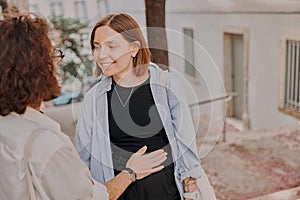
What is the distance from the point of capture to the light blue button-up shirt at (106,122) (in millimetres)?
1176

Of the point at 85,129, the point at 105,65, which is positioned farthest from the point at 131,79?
the point at 85,129

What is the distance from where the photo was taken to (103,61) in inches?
46.9

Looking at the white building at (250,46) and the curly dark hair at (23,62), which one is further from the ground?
the curly dark hair at (23,62)

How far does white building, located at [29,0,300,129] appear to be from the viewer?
3.70m

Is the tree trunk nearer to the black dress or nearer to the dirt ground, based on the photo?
the black dress

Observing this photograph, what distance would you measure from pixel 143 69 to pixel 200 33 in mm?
3442

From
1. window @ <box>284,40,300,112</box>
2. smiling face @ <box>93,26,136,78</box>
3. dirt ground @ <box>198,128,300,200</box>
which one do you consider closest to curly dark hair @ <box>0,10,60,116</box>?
smiling face @ <box>93,26,136,78</box>

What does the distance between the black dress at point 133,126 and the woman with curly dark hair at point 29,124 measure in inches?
13.9

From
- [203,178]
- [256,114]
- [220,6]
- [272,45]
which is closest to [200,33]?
[220,6]

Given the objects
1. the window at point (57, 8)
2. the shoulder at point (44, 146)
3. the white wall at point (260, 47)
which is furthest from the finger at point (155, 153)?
the white wall at point (260, 47)

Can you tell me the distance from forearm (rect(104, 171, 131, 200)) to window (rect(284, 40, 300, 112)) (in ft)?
10.4

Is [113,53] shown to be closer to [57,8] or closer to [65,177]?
[65,177]

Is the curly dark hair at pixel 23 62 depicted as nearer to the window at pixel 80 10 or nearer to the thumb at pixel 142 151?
the thumb at pixel 142 151

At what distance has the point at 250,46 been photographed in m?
4.46
